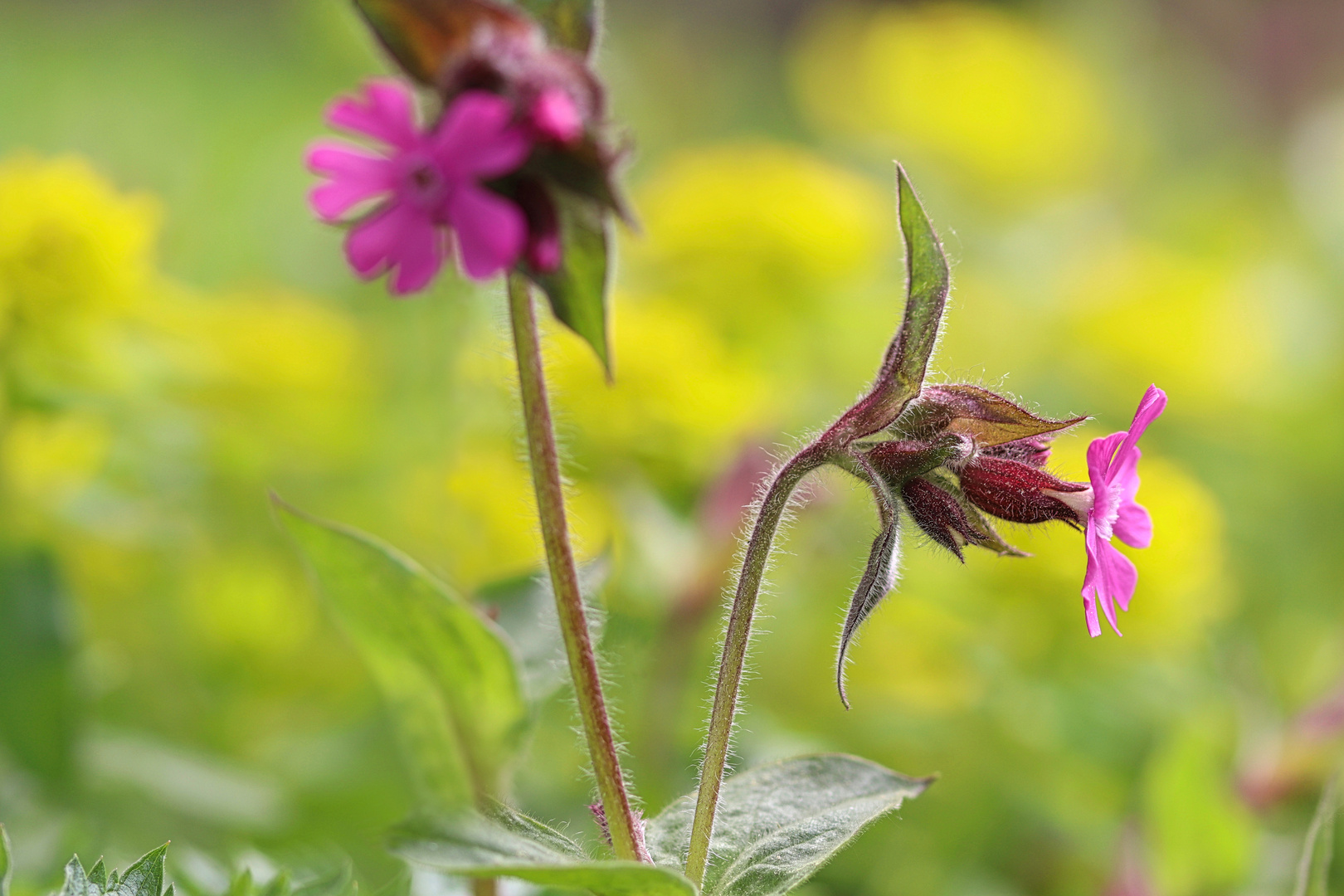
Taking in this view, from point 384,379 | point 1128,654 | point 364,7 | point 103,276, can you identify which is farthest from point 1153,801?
point 384,379

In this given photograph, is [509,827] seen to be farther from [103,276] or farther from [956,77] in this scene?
[956,77]

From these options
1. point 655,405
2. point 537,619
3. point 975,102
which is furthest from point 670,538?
point 975,102

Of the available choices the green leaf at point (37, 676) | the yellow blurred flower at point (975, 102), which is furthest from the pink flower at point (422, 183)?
Answer: the yellow blurred flower at point (975, 102)

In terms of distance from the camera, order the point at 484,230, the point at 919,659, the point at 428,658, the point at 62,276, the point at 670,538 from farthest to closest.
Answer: the point at 919,659 < the point at 670,538 < the point at 62,276 < the point at 428,658 < the point at 484,230

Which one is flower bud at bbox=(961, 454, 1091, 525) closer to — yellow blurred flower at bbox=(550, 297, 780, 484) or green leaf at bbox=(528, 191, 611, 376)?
green leaf at bbox=(528, 191, 611, 376)

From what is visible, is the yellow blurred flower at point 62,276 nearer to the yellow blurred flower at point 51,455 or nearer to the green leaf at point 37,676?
the yellow blurred flower at point 51,455

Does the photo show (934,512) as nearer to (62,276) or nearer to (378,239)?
(378,239)

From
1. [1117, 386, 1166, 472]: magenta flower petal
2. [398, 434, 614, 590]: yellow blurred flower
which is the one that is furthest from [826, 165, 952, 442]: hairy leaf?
[398, 434, 614, 590]: yellow blurred flower
